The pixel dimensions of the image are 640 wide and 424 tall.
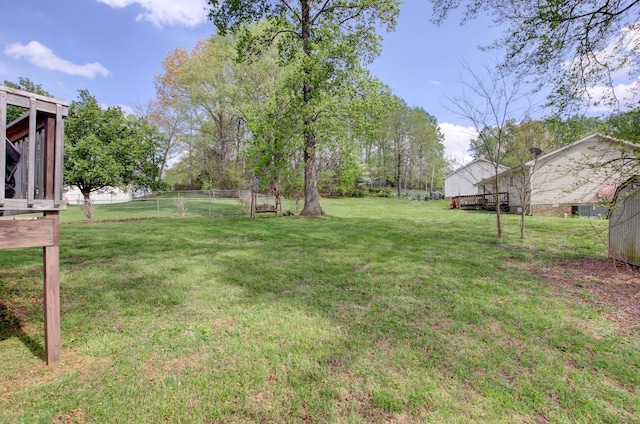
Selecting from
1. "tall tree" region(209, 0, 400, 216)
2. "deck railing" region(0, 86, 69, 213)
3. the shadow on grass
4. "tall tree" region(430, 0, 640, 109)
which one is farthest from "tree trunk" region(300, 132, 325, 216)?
"deck railing" region(0, 86, 69, 213)

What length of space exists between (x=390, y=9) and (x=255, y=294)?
13.8 metres

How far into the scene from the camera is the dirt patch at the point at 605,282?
3490 mm

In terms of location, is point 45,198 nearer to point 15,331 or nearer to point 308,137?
point 15,331

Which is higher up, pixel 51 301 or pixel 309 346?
pixel 51 301

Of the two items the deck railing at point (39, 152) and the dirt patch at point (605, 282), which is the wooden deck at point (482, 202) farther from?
the deck railing at point (39, 152)

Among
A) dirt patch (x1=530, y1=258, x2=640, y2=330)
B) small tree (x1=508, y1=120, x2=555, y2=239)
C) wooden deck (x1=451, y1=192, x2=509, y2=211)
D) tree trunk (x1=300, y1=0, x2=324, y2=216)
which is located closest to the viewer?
dirt patch (x1=530, y1=258, x2=640, y2=330)

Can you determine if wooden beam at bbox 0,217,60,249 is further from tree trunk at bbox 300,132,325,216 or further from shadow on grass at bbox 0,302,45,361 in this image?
tree trunk at bbox 300,132,325,216

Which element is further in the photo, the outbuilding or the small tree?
the small tree

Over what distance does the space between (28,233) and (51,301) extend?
20.7 inches

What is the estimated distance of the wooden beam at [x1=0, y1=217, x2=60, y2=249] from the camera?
6.74 feet

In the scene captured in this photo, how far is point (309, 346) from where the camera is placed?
2588mm

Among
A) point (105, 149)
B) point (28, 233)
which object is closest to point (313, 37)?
point (28, 233)

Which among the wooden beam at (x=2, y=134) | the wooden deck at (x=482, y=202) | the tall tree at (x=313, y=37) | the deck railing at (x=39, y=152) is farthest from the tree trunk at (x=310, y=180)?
the wooden deck at (x=482, y=202)

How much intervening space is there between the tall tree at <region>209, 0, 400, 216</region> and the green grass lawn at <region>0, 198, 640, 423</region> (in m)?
8.77
